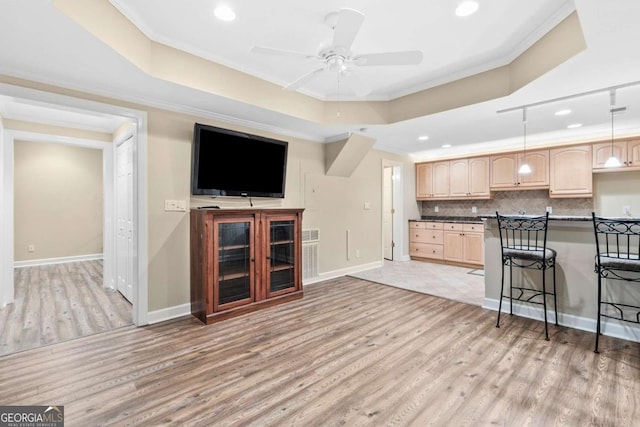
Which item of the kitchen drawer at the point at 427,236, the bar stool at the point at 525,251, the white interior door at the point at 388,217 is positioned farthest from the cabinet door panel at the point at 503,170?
the bar stool at the point at 525,251

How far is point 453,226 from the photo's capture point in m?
6.01

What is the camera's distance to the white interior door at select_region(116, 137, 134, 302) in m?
3.67

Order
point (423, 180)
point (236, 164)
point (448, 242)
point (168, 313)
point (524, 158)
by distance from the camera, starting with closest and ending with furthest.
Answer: point (168, 313), point (236, 164), point (524, 158), point (448, 242), point (423, 180)

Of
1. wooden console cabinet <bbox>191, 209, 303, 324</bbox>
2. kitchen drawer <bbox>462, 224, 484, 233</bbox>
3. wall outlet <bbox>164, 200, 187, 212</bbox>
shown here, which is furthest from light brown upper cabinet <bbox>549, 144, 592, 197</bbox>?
wall outlet <bbox>164, 200, 187, 212</bbox>

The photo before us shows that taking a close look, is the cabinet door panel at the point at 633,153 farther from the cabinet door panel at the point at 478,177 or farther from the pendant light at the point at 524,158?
the cabinet door panel at the point at 478,177

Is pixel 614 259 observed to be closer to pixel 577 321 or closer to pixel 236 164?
pixel 577 321

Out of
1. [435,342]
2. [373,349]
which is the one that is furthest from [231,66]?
[435,342]

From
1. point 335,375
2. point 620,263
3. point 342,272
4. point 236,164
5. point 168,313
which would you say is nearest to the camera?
point 335,375

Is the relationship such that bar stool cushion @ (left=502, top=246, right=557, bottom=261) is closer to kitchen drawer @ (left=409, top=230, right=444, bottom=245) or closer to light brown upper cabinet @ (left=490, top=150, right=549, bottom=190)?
light brown upper cabinet @ (left=490, top=150, right=549, bottom=190)

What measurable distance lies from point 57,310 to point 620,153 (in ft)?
26.2

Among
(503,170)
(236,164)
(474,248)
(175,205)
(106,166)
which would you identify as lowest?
(474,248)

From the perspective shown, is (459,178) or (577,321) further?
(459,178)

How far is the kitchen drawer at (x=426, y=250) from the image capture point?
6207 millimetres

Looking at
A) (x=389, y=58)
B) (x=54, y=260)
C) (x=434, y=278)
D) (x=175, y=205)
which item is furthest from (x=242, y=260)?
(x=54, y=260)
